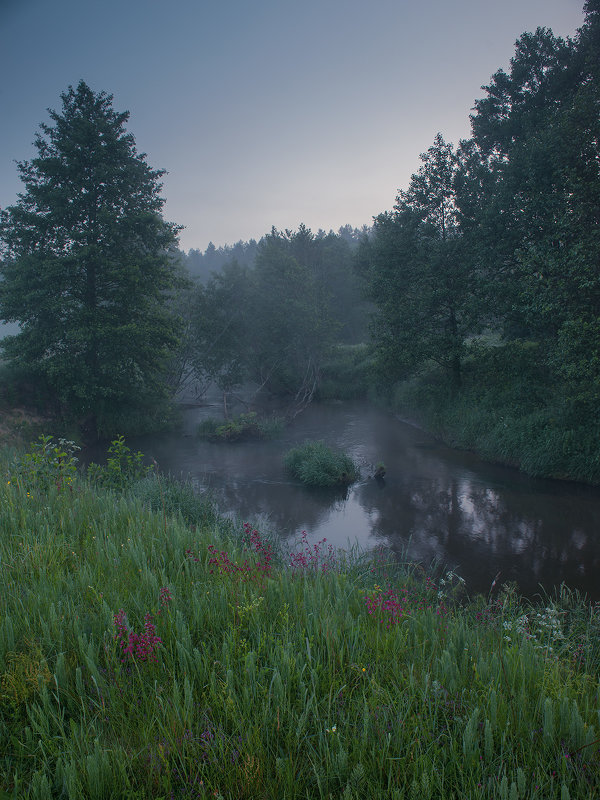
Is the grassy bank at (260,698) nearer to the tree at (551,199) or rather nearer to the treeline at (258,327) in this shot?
the tree at (551,199)

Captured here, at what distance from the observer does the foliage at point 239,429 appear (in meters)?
22.8

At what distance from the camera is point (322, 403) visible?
111ft

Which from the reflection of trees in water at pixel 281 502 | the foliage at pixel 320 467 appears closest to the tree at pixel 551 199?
the foliage at pixel 320 467

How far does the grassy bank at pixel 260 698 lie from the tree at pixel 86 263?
17378mm

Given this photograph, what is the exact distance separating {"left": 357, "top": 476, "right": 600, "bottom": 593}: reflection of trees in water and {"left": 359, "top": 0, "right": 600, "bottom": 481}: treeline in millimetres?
2914

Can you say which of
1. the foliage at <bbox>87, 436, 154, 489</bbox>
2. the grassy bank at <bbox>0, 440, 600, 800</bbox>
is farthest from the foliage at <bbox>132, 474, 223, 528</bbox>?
the grassy bank at <bbox>0, 440, 600, 800</bbox>

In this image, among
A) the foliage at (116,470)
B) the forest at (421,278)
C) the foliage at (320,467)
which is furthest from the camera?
the forest at (421,278)

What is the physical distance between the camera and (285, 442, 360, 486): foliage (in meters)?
15.5

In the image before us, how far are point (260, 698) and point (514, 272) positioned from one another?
20.8 meters

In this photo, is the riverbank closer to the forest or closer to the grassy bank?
the forest

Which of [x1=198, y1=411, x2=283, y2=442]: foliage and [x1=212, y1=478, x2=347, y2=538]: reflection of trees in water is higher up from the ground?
[x1=198, y1=411, x2=283, y2=442]: foliage

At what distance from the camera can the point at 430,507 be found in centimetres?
1345

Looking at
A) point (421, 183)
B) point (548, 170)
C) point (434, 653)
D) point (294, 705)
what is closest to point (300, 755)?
point (294, 705)

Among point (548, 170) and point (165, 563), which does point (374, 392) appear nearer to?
point (548, 170)
